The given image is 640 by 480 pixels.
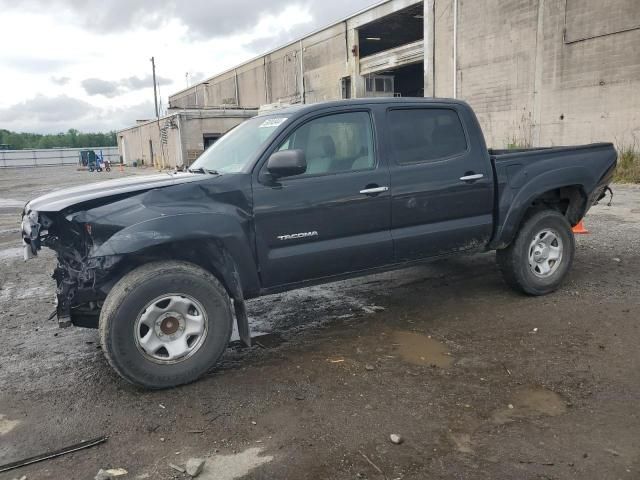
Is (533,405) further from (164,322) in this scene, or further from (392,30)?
(392,30)

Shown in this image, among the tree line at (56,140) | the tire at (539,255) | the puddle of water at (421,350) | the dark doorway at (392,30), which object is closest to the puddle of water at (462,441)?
the puddle of water at (421,350)

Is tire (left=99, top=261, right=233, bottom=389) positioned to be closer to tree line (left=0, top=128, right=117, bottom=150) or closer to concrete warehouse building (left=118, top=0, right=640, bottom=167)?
concrete warehouse building (left=118, top=0, right=640, bottom=167)

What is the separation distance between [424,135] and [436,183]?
1.54 feet

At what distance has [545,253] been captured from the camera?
5332 millimetres

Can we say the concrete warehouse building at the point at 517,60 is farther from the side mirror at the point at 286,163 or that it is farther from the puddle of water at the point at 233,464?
the puddle of water at the point at 233,464

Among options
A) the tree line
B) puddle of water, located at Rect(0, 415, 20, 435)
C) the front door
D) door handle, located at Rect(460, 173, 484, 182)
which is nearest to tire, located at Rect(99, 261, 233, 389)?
the front door

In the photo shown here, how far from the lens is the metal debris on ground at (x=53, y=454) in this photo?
9.27 ft

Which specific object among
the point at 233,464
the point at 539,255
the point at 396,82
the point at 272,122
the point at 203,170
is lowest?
the point at 233,464

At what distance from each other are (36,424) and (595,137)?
58.8 ft

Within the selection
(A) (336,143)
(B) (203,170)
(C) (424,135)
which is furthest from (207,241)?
(C) (424,135)

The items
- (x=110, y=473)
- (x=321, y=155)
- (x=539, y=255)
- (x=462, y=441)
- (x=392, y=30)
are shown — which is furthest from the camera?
(x=392, y=30)

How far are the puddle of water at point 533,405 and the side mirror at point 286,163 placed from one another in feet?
6.98

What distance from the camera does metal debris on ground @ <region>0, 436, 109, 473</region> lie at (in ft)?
9.27

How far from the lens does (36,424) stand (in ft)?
10.7
